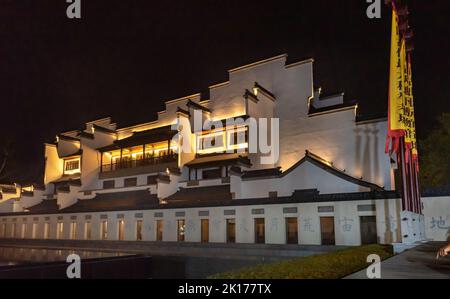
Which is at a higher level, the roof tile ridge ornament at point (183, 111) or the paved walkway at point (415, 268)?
the roof tile ridge ornament at point (183, 111)

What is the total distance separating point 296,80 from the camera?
126ft

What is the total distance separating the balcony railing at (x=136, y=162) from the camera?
4219cm

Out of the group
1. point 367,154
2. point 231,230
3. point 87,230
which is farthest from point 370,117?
point 87,230

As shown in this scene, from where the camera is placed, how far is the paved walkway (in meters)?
9.23

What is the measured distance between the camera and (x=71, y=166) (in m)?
52.5

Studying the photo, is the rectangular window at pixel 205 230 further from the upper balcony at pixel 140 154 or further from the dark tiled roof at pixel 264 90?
the dark tiled roof at pixel 264 90

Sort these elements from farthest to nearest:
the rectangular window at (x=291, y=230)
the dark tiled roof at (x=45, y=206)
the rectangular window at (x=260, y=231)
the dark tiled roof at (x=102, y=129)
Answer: the dark tiled roof at (x=102, y=129)
the dark tiled roof at (x=45, y=206)
the rectangular window at (x=260, y=231)
the rectangular window at (x=291, y=230)

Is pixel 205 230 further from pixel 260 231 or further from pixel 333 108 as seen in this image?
pixel 333 108

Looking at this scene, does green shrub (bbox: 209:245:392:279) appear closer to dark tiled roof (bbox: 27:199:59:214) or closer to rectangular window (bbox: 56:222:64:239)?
rectangular window (bbox: 56:222:64:239)

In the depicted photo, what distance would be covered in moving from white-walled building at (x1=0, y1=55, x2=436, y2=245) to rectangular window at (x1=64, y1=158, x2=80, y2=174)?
14 centimetres

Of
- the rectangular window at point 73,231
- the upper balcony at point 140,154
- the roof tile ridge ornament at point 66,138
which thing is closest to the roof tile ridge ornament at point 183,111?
the upper balcony at point 140,154

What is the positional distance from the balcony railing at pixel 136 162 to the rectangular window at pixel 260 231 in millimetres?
17058

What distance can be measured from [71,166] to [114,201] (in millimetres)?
15199

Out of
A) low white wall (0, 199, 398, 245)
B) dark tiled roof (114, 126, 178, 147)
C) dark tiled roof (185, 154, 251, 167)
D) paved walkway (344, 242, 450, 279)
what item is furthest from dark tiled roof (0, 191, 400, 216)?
paved walkway (344, 242, 450, 279)
